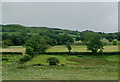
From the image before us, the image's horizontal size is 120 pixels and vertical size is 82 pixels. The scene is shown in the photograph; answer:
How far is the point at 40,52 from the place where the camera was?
7069cm

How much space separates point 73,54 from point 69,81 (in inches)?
1931

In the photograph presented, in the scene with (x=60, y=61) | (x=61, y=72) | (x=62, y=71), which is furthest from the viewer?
(x=60, y=61)

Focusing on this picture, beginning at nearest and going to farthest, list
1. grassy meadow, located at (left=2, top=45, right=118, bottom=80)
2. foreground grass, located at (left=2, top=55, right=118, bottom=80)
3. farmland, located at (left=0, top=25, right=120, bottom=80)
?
foreground grass, located at (left=2, top=55, right=118, bottom=80) < grassy meadow, located at (left=2, top=45, right=118, bottom=80) < farmland, located at (left=0, top=25, right=120, bottom=80)

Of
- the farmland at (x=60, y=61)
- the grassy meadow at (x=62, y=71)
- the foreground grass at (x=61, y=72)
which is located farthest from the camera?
the farmland at (x=60, y=61)

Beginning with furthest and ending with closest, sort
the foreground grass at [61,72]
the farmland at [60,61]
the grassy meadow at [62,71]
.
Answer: the farmland at [60,61] → the grassy meadow at [62,71] → the foreground grass at [61,72]

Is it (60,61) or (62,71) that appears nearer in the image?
(62,71)

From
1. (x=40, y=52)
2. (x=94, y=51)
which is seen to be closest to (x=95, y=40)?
(x=94, y=51)

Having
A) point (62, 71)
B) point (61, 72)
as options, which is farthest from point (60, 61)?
point (61, 72)

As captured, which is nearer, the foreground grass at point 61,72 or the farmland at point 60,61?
the foreground grass at point 61,72

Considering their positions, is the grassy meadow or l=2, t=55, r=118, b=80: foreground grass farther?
the grassy meadow

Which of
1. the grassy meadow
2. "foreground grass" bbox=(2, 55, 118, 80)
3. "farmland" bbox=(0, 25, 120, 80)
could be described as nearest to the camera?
"foreground grass" bbox=(2, 55, 118, 80)

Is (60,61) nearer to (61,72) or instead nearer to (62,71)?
(62,71)

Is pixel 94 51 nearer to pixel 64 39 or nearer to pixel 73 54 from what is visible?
pixel 73 54

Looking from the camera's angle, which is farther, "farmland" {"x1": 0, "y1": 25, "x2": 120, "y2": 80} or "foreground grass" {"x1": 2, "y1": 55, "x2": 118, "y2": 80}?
"farmland" {"x1": 0, "y1": 25, "x2": 120, "y2": 80}
